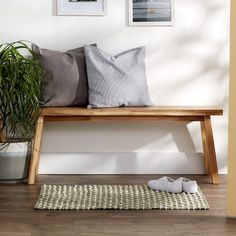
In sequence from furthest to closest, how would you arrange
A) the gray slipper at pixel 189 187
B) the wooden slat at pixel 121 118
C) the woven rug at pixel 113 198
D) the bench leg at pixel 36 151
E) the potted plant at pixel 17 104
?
the wooden slat at pixel 121 118, the bench leg at pixel 36 151, the potted plant at pixel 17 104, the gray slipper at pixel 189 187, the woven rug at pixel 113 198

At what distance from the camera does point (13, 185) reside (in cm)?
499

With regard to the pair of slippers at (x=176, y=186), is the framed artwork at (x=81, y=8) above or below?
above

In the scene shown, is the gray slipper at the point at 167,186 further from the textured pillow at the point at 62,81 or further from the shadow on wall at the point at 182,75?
the textured pillow at the point at 62,81

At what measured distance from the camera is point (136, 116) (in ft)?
16.8

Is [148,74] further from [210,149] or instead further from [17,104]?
[17,104]

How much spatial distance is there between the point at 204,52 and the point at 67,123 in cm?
129

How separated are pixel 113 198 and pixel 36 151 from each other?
0.90 meters

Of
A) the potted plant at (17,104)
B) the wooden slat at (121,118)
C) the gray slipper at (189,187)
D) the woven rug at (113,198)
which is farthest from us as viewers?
the wooden slat at (121,118)

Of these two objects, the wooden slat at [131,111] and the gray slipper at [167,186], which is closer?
the gray slipper at [167,186]

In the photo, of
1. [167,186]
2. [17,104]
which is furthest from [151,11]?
[167,186]

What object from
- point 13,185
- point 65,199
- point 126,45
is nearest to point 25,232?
point 65,199

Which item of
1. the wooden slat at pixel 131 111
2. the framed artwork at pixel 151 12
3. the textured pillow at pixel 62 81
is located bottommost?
the wooden slat at pixel 131 111

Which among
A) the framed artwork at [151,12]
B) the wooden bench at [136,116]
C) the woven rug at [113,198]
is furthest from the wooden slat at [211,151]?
the framed artwork at [151,12]

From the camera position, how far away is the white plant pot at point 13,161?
5.05 m
